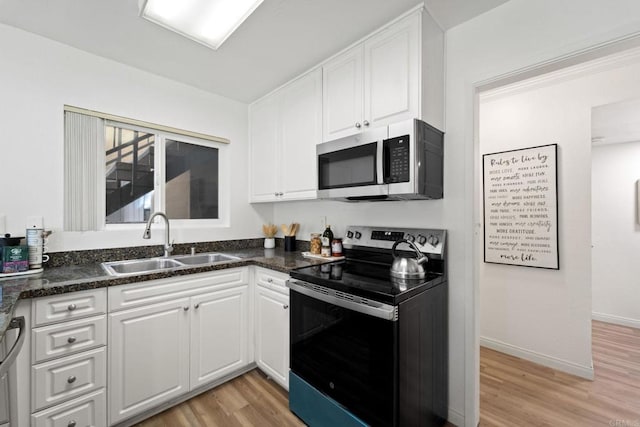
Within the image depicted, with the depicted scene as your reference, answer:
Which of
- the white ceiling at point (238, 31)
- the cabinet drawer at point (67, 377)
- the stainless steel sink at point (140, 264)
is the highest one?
the white ceiling at point (238, 31)

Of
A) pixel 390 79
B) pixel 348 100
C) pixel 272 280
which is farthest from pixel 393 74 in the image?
pixel 272 280

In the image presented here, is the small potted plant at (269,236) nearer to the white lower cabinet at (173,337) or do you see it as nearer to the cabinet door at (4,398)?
the white lower cabinet at (173,337)

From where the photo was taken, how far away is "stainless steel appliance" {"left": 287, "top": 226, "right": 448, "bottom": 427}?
1.26 metres

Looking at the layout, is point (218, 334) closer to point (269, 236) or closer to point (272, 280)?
point (272, 280)

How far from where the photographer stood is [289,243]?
274 cm

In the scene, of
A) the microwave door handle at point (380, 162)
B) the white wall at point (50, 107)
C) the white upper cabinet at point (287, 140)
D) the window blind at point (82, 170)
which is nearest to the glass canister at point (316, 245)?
the white upper cabinet at point (287, 140)

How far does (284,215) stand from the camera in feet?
9.90

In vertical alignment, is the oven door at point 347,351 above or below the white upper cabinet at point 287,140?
below

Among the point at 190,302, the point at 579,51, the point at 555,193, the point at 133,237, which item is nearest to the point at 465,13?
the point at 579,51

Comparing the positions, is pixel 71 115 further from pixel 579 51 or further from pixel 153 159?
pixel 579 51

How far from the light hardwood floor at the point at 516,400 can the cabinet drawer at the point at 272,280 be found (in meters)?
0.73

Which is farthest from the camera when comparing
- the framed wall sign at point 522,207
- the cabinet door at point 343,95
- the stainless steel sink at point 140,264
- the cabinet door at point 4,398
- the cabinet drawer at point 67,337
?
the framed wall sign at point 522,207

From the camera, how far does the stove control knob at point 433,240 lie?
1722 mm

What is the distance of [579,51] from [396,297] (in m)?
1.48
